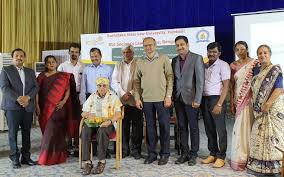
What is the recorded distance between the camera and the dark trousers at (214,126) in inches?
145

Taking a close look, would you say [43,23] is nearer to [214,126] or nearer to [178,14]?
[178,14]

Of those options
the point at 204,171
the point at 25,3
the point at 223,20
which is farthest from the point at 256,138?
the point at 25,3

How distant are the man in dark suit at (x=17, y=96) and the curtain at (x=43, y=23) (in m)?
2.73

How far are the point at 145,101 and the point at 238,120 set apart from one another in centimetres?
91

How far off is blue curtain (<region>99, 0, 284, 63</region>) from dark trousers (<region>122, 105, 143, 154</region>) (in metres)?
2.96

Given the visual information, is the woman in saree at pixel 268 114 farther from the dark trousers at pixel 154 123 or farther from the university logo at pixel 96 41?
the university logo at pixel 96 41

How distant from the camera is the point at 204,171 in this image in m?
3.55

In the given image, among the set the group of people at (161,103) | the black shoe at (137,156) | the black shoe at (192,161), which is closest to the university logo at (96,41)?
the group of people at (161,103)

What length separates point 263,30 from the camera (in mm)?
5539

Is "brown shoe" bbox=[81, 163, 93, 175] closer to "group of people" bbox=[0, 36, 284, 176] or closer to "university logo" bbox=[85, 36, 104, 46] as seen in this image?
"group of people" bbox=[0, 36, 284, 176]

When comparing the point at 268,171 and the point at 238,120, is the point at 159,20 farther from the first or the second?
the point at 268,171

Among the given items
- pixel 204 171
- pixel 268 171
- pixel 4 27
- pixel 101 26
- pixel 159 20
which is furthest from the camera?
pixel 101 26

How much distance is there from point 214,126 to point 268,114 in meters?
0.62

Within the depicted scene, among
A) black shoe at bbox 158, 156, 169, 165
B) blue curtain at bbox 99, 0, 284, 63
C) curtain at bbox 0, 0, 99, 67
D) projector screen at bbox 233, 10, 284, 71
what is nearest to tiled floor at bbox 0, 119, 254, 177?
black shoe at bbox 158, 156, 169, 165
